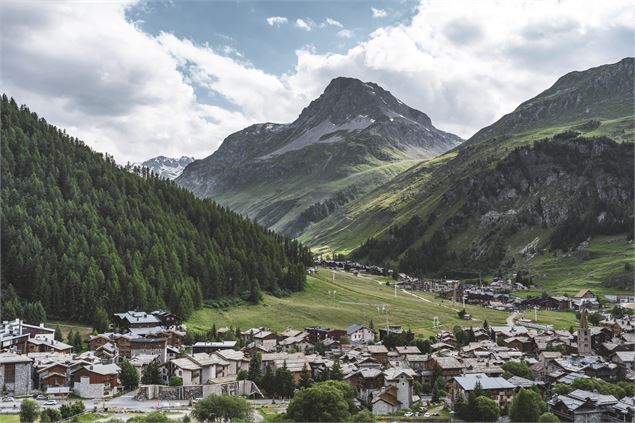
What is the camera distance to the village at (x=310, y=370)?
84500 mm

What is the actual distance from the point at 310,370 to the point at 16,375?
144ft

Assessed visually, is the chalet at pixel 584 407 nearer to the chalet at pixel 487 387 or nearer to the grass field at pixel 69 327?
the chalet at pixel 487 387

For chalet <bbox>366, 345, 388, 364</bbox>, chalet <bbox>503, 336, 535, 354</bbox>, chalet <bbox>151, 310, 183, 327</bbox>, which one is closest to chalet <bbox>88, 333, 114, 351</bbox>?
chalet <bbox>151, 310, 183, 327</bbox>

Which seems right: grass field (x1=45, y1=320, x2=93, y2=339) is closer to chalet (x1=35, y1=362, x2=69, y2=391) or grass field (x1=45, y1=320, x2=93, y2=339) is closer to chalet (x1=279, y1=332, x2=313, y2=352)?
chalet (x1=35, y1=362, x2=69, y2=391)

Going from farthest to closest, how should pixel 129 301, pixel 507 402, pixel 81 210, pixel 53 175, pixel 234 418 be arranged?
pixel 53 175 → pixel 81 210 → pixel 129 301 → pixel 507 402 → pixel 234 418

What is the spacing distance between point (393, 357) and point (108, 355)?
50556mm

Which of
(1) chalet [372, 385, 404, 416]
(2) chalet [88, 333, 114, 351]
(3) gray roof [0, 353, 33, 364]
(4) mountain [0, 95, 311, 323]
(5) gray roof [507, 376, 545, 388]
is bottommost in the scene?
(1) chalet [372, 385, 404, 416]

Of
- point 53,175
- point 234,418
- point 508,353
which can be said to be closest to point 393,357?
point 508,353

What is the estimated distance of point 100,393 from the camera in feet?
290

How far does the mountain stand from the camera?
456 feet

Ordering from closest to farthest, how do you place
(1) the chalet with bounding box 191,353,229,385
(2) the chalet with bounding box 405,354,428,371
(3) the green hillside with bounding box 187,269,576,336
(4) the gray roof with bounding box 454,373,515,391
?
(4) the gray roof with bounding box 454,373,515,391 → (1) the chalet with bounding box 191,353,229,385 → (2) the chalet with bounding box 405,354,428,371 → (3) the green hillside with bounding box 187,269,576,336

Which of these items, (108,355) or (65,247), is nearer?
(108,355)

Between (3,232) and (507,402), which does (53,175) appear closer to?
(3,232)

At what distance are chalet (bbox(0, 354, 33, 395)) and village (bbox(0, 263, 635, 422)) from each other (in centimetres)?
13
